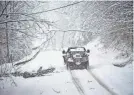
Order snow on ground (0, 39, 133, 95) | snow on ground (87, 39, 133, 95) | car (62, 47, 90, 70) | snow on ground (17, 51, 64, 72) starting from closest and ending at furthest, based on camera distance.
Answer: snow on ground (0, 39, 133, 95) < snow on ground (87, 39, 133, 95) < snow on ground (17, 51, 64, 72) < car (62, 47, 90, 70)

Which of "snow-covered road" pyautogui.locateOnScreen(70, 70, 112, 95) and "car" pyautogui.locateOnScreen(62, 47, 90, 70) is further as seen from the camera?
"car" pyautogui.locateOnScreen(62, 47, 90, 70)

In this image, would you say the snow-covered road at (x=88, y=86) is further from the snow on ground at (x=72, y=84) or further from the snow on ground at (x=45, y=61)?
the snow on ground at (x=45, y=61)

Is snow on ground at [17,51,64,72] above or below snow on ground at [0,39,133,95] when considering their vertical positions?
above

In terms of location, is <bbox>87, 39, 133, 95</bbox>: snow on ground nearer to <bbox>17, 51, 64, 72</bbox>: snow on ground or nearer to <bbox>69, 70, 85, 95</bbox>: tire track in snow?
<bbox>69, 70, 85, 95</bbox>: tire track in snow

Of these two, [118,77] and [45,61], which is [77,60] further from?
[118,77]

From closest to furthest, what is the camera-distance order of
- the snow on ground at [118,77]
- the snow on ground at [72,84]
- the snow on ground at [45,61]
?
the snow on ground at [72,84] → the snow on ground at [118,77] → the snow on ground at [45,61]

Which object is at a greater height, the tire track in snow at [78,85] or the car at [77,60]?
the car at [77,60]

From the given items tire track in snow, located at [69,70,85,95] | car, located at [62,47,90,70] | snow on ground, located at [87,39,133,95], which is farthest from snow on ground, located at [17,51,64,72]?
snow on ground, located at [87,39,133,95]

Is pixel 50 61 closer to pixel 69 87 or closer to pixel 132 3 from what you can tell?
pixel 69 87

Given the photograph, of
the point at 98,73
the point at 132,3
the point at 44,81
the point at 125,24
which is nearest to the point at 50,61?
the point at 98,73

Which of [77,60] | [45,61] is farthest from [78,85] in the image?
[45,61]

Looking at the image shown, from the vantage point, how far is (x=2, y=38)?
6527mm

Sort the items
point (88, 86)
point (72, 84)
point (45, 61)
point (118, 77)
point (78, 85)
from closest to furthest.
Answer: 1. point (88, 86)
2. point (78, 85)
3. point (72, 84)
4. point (118, 77)
5. point (45, 61)

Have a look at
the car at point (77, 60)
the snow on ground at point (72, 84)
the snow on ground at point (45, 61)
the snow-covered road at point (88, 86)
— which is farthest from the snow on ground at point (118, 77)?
the snow on ground at point (45, 61)
